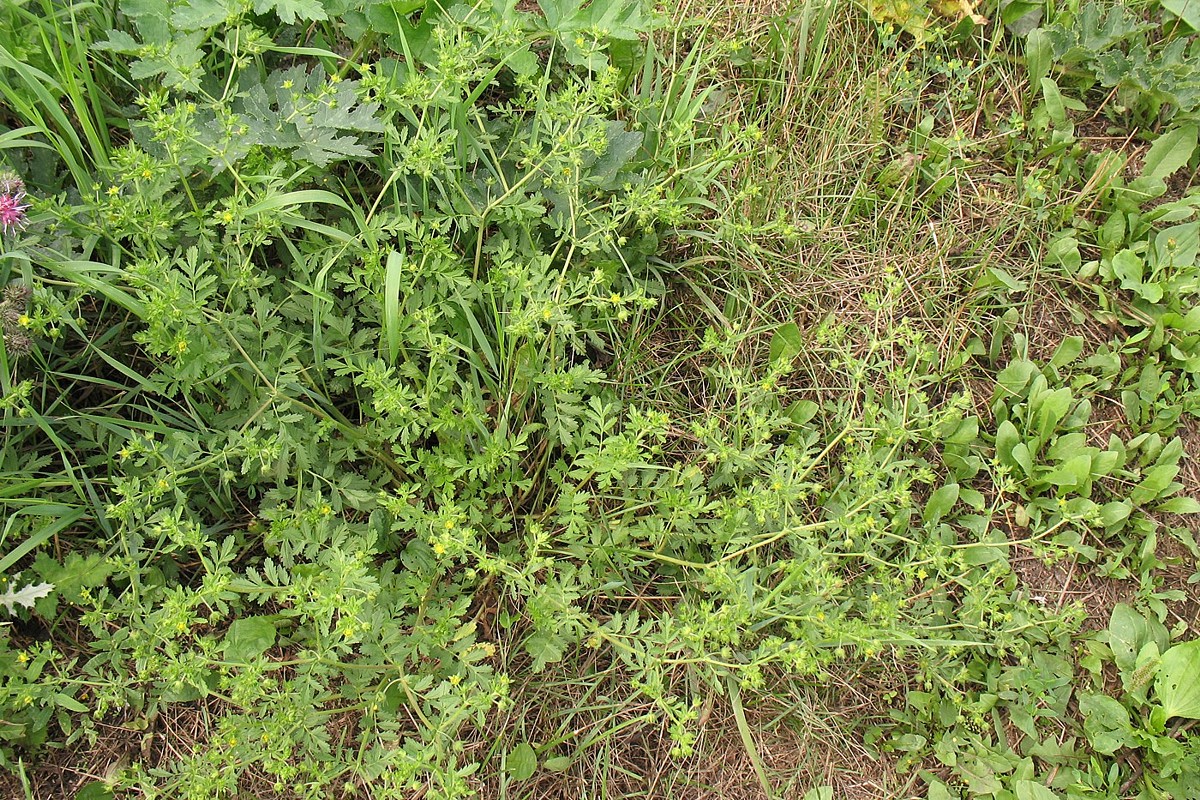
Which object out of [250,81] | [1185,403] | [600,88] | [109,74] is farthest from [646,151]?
[1185,403]

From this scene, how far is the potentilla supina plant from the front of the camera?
206cm

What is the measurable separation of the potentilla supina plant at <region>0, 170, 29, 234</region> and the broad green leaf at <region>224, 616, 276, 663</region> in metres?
1.07

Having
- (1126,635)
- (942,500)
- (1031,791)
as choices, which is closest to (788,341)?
(942,500)

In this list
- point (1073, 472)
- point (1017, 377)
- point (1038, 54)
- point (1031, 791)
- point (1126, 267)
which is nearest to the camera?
point (1031, 791)

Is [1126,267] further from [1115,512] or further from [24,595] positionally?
[24,595]

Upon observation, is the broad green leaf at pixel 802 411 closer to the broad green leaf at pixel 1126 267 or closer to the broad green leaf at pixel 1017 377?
the broad green leaf at pixel 1017 377

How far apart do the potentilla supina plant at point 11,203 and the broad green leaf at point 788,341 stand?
2.06 meters

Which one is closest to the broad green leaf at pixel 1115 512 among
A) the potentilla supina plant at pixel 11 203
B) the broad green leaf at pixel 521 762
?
the broad green leaf at pixel 521 762

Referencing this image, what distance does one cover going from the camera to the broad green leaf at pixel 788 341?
2.80 m

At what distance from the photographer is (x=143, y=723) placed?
7.36 feet

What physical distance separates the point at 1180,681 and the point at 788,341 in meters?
1.52

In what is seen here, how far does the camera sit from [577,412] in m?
2.32

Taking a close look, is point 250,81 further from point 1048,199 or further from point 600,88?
point 1048,199

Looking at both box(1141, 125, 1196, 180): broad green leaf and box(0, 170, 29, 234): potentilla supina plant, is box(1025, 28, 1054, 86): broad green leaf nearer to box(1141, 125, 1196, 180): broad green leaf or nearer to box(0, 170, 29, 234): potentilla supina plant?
box(1141, 125, 1196, 180): broad green leaf
